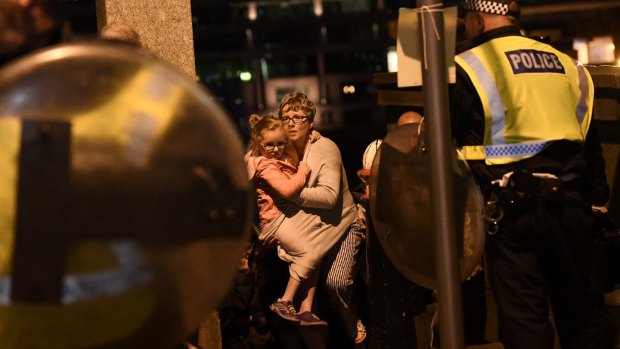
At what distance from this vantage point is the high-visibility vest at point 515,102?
4926mm

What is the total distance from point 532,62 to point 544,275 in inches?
34.9

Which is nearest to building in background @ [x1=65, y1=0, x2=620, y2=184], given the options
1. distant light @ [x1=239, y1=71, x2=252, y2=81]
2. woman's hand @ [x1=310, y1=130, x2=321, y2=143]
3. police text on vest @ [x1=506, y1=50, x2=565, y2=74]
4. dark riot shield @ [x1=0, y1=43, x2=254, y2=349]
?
distant light @ [x1=239, y1=71, x2=252, y2=81]

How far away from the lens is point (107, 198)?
9.56 feet

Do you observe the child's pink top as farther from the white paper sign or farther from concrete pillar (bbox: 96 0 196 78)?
the white paper sign

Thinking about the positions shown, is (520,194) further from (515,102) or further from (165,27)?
(165,27)

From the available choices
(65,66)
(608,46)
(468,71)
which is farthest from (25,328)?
(608,46)

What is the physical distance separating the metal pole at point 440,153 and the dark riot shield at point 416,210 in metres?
0.16

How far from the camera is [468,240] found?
4547 mm

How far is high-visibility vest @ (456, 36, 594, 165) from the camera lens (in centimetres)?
493

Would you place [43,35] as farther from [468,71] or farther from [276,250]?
[276,250]

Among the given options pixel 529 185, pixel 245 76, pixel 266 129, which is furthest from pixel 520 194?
pixel 245 76

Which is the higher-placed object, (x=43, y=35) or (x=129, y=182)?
(x=43, y=35)

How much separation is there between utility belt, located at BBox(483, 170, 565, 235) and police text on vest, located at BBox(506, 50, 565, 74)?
0.43 meters

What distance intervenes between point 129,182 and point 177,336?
43 centimetres
